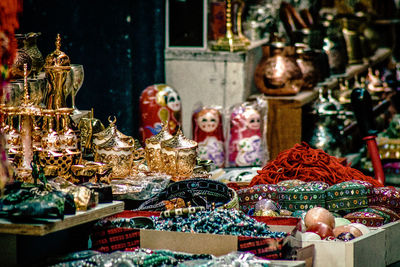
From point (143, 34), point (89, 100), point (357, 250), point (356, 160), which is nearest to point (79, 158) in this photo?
point (357, 250)

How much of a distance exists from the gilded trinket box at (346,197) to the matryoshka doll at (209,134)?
1469mm

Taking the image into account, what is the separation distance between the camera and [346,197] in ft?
8.79

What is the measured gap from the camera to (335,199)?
267 centimetres

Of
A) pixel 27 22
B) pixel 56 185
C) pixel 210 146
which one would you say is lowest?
pixel 210 146

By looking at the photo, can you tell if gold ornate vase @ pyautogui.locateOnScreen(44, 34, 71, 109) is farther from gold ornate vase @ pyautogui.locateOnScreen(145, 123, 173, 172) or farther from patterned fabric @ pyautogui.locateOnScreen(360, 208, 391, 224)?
patterned fabric @ pyautogui.locateOnScreen(360, 208, 391, 224)

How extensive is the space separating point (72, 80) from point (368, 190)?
4.15 feet

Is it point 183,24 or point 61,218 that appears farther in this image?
point 183,24

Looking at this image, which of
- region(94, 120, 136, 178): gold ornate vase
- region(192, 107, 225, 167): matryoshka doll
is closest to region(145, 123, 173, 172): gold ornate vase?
region(94, 120, 136, 178): gold ornate vase

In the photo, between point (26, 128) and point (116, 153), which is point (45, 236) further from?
point (116, 153)

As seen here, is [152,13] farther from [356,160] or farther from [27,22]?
[356,160]

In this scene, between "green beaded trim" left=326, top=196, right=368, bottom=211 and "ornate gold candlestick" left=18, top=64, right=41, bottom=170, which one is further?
"green beaded trim" left=326, top=196, right=368, bottom=211

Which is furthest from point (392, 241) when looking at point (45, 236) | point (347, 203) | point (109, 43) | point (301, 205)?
point (109, 43)

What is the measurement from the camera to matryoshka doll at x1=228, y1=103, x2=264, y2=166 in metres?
4.11

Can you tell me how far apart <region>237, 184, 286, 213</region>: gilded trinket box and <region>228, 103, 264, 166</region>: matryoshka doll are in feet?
4.54
